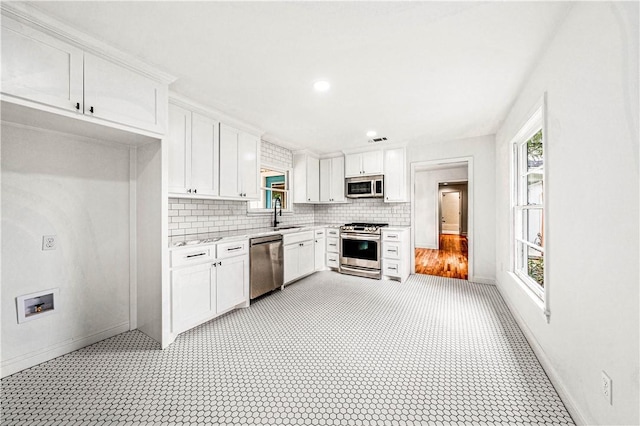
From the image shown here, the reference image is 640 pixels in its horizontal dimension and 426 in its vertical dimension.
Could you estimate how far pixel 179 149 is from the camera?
280 cm

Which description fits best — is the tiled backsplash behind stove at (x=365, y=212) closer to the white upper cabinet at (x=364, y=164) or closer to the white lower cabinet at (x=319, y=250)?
the white upper cabinet at (x=364, y=164)

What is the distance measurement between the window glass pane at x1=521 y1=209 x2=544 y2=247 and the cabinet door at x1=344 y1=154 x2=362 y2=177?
9.08ft

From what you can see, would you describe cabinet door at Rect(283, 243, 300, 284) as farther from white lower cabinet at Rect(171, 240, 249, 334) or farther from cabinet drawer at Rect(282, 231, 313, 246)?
white lower cabinet at Rect(171, 240, 249, 334)

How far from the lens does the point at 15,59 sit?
1546 millimetres

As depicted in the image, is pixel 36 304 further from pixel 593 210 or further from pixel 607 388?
pixel 593 210

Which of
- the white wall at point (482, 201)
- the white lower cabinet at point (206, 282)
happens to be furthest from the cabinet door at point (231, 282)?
the white wall at point (482, 201)

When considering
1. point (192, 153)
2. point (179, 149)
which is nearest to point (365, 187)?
point (192, 153)

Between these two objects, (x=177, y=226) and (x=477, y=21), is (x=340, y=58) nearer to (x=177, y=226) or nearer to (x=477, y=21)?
(x=477, y=21)

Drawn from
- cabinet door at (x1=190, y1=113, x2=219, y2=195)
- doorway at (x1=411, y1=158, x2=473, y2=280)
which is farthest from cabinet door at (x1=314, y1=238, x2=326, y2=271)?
cabinet door at (x1=190, y1=113, x2=219, y2=195)

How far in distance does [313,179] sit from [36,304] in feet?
13.7

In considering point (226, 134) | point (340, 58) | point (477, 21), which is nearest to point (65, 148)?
point (226, 134)

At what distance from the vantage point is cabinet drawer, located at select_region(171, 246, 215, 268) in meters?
2.49

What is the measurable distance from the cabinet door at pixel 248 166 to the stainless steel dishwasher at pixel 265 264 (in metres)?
0.69

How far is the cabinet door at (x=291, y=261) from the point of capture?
409cm
